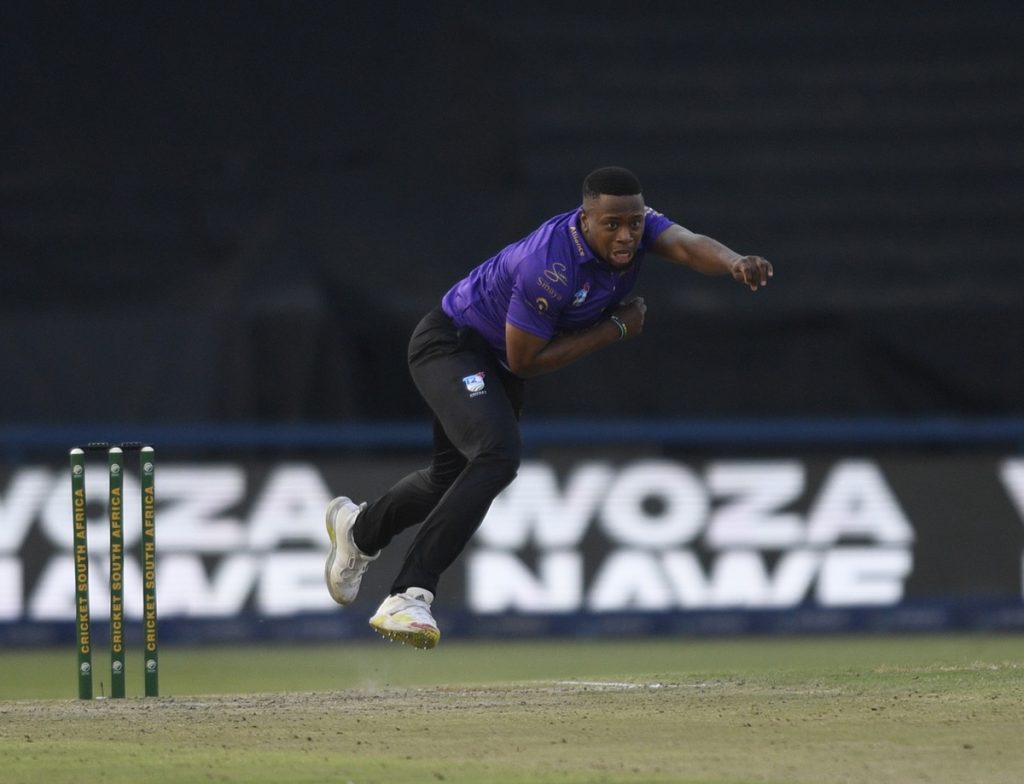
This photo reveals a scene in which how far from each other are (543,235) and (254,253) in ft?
21.9

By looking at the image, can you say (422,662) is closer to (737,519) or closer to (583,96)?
(737,519)

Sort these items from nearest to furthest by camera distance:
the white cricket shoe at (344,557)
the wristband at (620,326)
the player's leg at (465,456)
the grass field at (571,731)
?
the grass field at (571,731) < the player's leg at (465,456) < the wristband at (620,326) < the white cricket shoe at (344,557)

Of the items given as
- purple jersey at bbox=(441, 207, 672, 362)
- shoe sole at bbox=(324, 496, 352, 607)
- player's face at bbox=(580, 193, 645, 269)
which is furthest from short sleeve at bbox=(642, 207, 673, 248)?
shoe sole at bbox=(324, 496, 352, 607)

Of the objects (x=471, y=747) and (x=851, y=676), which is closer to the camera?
(x=471, y=747)

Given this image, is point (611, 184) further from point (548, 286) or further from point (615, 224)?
point (548, 286)

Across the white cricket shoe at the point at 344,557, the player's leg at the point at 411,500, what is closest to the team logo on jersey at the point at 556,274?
the player's leg at the point at 411,500

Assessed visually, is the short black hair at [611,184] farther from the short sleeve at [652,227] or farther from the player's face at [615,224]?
the short sleeve at [652,227]

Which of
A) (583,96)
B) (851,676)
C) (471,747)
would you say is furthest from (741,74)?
(471,747)

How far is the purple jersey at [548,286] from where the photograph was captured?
243 inches

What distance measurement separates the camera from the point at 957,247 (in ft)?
43.6

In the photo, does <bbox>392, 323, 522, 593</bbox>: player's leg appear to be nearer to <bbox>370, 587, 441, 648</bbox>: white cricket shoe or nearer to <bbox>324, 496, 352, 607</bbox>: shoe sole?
<bbox>370, 587, 441, 648</bbox>: white cricket shoe

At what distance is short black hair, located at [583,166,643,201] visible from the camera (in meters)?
6.12

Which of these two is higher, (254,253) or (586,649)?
(254,253)

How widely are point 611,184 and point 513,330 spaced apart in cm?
53
